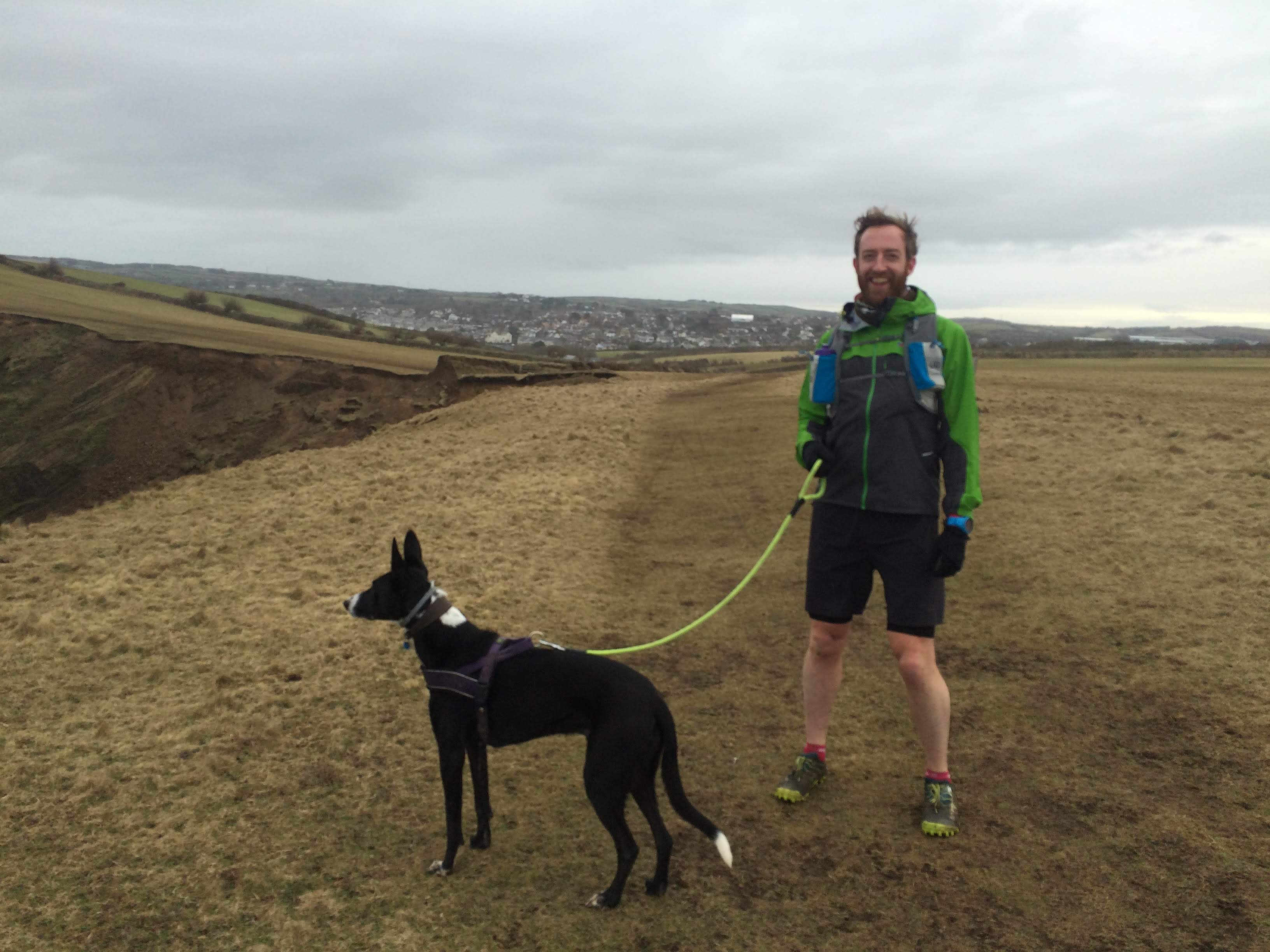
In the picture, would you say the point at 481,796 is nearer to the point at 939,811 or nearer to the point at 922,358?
the point at 939,811

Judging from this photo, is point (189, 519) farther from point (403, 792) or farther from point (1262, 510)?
point (1262, 510)

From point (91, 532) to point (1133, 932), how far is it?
39.6 ft

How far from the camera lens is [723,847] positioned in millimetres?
3648

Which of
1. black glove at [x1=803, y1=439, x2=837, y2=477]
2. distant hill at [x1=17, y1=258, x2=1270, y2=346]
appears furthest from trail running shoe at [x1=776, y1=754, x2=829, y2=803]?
distant hill at [x1=17, y1=258, x2=1270, y2=346]

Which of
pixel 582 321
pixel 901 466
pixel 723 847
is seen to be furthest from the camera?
pixel 582 321

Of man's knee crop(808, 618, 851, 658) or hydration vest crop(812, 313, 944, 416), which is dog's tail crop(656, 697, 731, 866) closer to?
man's knee crop(808, 618, 851, 658)

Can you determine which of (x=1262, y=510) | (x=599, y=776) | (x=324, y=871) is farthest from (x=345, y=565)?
(x=1262, y=510)

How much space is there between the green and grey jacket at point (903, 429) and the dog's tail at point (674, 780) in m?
1.42

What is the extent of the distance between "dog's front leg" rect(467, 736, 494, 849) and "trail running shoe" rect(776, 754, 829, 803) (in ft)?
5.12

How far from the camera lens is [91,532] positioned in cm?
1124

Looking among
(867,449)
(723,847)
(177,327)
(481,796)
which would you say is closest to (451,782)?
(481,796)

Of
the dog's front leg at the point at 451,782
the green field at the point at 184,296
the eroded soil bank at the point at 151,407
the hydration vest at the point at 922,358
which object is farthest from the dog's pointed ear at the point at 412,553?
the green field at the point at 184,296

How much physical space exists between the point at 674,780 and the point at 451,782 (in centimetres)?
108

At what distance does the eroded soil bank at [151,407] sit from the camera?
704 inches
